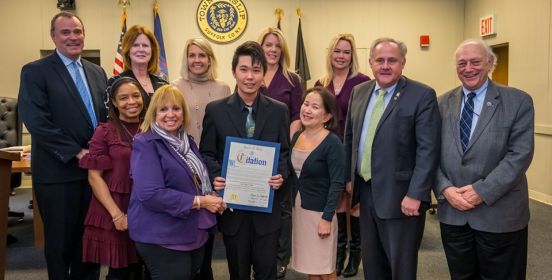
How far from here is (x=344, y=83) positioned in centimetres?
344

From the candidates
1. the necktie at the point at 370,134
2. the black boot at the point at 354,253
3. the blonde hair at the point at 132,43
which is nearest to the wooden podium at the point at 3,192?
the blonde hair at the point at 132,43

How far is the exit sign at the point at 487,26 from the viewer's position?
6629mm

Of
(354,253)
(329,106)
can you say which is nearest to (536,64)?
(354,253)

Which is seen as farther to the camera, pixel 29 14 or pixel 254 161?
pixel 29 14

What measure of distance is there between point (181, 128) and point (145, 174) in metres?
0.31

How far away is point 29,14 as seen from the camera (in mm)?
6957

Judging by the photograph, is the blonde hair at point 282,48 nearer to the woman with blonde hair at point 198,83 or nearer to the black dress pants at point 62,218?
the woman with blonde hair at point 198,83

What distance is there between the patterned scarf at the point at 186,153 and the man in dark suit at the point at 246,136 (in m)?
0.05

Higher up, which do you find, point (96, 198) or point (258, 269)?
point (96, 198)

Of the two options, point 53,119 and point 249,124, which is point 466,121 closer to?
point 249,124

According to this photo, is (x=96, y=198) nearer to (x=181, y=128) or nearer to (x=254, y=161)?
(x=181, y=128)

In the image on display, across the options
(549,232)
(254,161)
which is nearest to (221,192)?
(254,161)

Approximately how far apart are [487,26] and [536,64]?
1290 mm

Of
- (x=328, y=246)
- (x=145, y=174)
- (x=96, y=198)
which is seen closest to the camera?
(x=145, y=174)
